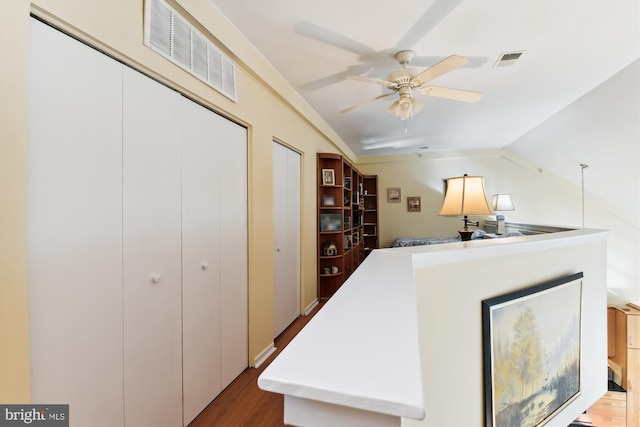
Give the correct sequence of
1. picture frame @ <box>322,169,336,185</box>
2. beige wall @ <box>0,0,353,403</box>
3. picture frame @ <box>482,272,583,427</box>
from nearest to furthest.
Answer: beige wall @ <box>0,0,353,403</box>, picture frame @ <box>482,272,583,427</box>, picture frame @ <box>322,169,336,185</box>

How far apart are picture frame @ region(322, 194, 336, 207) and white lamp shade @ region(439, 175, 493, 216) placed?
7.21ft

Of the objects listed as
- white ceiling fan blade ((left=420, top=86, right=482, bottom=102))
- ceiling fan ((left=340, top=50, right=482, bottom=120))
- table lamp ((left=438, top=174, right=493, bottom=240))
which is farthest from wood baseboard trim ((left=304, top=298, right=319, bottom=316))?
white ceiling fan blade ((left=420, top=86, right=482, bottom=102))

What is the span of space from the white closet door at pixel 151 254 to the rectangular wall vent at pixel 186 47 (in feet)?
A: 0.62

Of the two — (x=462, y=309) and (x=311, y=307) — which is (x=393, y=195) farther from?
(x=462, y=309)

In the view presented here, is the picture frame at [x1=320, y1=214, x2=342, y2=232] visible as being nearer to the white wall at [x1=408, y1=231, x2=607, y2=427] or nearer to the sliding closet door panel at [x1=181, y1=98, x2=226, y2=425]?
the sliding closet door panel at [x1=181, y1=98, x2=226, y2=425]

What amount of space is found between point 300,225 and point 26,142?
8.43 feet

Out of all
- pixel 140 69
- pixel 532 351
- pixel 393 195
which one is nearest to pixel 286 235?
pixel 140 69

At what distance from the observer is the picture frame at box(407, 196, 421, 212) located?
6098 mm

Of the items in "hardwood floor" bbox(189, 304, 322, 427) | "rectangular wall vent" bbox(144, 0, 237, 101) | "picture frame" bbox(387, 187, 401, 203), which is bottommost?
"hardwood floor" bbox(189, 304, 322, 427)

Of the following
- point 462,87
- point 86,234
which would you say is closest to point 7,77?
point 86,234

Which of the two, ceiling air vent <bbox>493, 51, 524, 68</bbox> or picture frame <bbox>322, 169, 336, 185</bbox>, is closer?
ceiling air vent <bbox>493, 51, 524, 68</bbox>

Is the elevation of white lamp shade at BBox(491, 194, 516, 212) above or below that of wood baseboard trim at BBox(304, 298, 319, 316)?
above

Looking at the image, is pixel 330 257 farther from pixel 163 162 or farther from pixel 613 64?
pixel 613 64

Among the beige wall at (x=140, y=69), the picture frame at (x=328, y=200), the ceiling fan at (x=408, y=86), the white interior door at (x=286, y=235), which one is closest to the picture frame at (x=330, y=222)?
the picture frame at (x=328, y=200)
